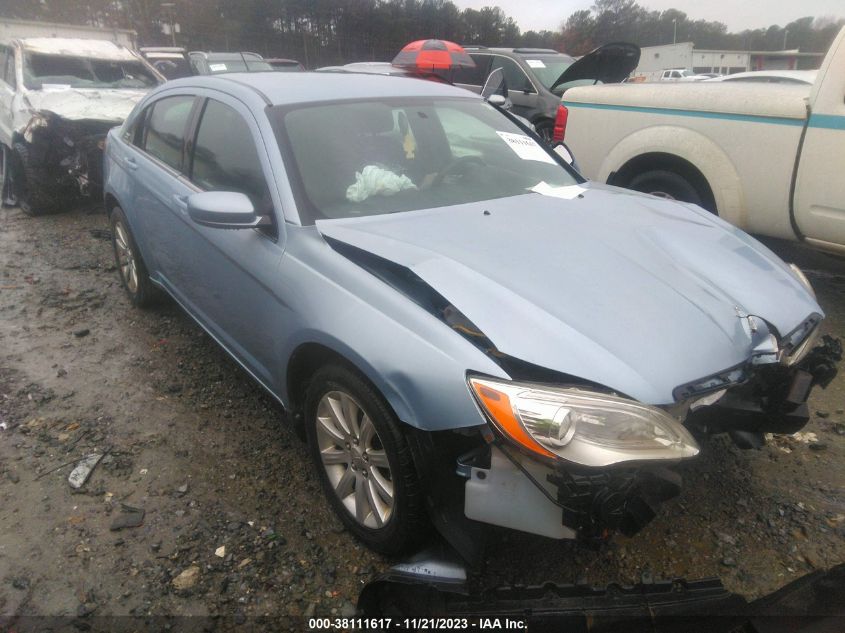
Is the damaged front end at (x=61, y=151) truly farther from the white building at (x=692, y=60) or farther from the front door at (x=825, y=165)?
the white building at (x=692, y=60)

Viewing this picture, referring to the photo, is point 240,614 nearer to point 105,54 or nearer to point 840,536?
point 840,536

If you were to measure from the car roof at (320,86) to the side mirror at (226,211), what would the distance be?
0.60m

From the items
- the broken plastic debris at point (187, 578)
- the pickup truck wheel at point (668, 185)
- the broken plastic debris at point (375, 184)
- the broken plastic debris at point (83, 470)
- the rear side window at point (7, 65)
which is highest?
the rear side window at point (7, 65)

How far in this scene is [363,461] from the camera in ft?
7.12

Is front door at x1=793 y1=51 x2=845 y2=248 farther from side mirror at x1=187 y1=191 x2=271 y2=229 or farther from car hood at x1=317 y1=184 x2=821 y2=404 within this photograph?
side mirror at x1=187 y1=191 x2=271 y2=229

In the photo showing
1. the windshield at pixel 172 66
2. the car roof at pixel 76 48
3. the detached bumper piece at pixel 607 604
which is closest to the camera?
the detached bumper piece at pixel 607 604

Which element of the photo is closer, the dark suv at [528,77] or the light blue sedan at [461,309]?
the light blue sedan at [461,309]

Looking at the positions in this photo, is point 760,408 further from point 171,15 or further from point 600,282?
point 171,15

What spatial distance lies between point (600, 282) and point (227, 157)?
1847mm

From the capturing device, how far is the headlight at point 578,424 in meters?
1.63

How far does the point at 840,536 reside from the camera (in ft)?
7.74

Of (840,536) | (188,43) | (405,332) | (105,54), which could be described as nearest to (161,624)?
(405,332)

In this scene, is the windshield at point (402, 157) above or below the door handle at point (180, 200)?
above

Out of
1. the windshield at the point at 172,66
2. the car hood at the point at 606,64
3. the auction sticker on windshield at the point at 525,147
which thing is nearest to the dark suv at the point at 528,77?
the car hood at the point at 606,64
